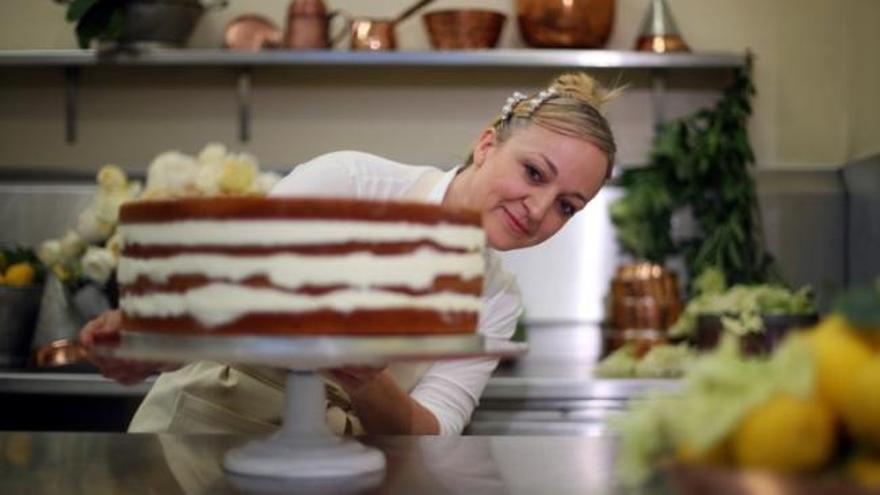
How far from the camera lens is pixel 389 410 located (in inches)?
61.0

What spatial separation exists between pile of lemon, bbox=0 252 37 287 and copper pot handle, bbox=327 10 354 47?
878 mm

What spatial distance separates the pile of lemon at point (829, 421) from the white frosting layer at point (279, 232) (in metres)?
0.49

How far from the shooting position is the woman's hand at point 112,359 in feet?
4.13

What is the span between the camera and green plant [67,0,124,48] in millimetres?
3191

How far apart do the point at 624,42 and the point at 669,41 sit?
0.63ft

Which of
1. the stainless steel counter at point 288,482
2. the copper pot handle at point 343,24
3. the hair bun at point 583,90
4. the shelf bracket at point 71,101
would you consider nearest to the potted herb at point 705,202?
the copper pot handle at point 343,24

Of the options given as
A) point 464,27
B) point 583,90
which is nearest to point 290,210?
point 583,90

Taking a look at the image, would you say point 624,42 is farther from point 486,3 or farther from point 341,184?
point 341,184

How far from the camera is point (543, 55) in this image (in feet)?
10.6

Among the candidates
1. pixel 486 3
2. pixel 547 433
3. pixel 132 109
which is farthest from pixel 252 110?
pixel 547 433

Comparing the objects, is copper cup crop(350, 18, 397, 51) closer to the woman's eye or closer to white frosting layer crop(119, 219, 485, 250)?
the woman's eye

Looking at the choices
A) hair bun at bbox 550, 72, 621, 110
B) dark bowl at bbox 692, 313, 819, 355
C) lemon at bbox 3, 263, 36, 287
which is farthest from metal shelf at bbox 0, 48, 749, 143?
hair bun at bbox 550, 72, 621, 110

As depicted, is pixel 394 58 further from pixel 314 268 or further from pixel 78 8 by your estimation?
pixel 314 268

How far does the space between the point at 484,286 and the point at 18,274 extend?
1.62m
